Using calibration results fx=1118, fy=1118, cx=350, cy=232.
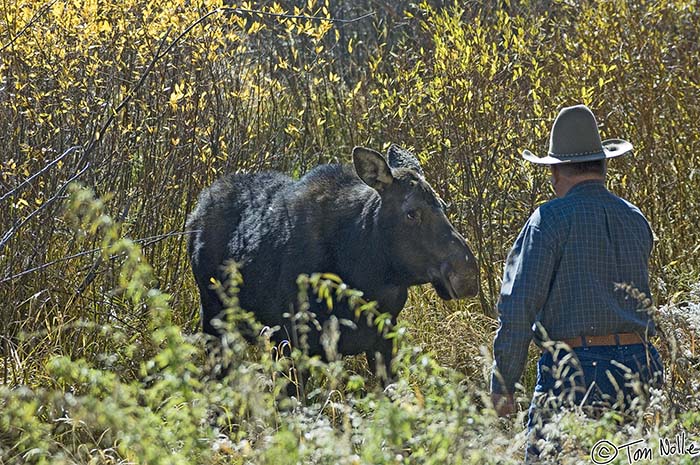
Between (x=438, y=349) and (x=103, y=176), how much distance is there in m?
2.60

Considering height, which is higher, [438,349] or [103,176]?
[103,176]

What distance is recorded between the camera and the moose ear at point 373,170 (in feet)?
21.8

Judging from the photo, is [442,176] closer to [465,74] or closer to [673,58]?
[465,74]

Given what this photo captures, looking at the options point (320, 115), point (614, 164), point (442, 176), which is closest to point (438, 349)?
point (442, 176)

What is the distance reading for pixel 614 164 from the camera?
27.5 ft

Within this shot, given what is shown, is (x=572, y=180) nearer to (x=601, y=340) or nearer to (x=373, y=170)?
(x=601, y=340)

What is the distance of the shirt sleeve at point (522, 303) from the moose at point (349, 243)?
1415mm

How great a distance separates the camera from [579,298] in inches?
194

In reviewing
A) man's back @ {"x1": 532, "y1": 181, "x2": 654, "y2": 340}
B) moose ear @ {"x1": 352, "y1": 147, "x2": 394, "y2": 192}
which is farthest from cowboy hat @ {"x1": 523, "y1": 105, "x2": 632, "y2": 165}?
moose ear @ {"x1": 352, "y1": 147, "x2": 394, "y2": 192}
